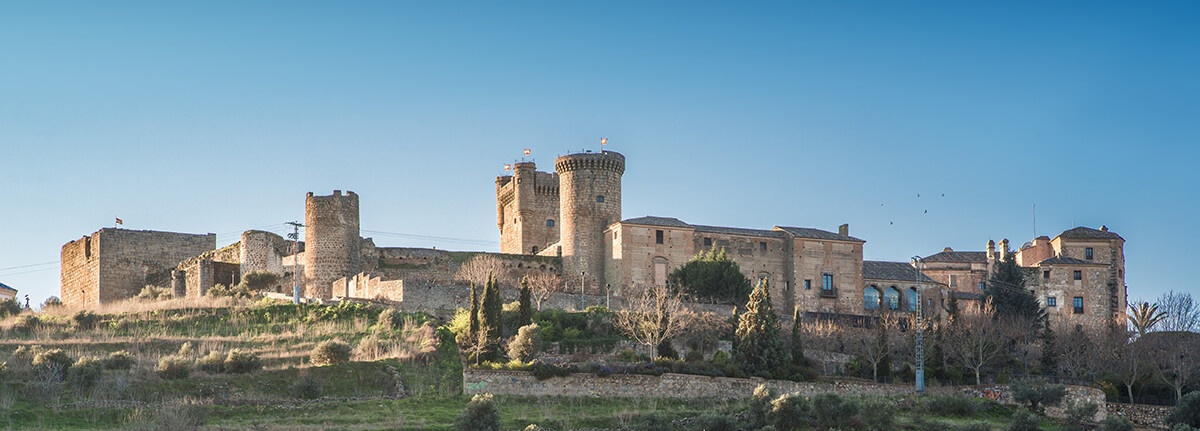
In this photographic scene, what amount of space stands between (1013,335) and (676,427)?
2774 cm

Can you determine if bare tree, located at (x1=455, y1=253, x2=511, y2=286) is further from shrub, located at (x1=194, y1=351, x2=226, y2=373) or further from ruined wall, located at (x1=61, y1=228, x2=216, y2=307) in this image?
shrub, located at (x1=194, y1=351, x2=226, y2=373)

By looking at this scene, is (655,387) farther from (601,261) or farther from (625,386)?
(601,261)

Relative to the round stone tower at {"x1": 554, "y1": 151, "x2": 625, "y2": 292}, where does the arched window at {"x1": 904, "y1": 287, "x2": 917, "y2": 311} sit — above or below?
below

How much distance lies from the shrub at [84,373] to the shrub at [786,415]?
20667mm

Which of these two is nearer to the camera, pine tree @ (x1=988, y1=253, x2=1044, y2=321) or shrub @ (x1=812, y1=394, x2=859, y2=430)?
shrub @ (x1=812, y1=394, x2=859, y2=430)

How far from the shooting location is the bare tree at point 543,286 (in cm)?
6856

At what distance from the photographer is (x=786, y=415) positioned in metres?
47.8

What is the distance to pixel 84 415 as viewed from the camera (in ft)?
143

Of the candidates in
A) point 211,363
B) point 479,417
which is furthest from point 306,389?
point 479,417

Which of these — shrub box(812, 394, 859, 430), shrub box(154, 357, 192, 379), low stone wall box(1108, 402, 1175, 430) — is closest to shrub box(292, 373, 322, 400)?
shrub box(154, 357, 192, 379)

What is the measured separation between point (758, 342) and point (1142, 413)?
50.4 ft

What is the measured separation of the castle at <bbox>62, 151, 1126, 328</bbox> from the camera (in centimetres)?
7244

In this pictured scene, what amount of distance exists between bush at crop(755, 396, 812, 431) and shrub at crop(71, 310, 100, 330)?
1169 inches

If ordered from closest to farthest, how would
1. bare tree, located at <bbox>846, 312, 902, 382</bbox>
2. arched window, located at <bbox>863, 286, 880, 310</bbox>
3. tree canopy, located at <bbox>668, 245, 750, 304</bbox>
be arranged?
bare tree, located at <bbox>846, 312, 902, 382</bbox>, tree canopy, located at <bbox>668, 245, 750, 304</bbox>, arched window, located at <bbox>863, 286, 880, 310</bbox>
